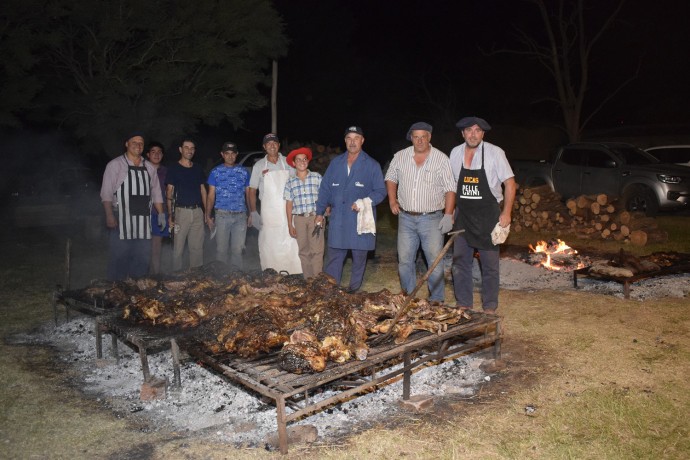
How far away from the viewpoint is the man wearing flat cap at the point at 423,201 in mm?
6688

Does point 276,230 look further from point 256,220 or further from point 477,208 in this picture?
point 477,208

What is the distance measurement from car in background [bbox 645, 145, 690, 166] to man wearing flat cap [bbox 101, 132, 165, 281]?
14.6m

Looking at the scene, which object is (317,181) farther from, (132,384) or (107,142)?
(107,142)

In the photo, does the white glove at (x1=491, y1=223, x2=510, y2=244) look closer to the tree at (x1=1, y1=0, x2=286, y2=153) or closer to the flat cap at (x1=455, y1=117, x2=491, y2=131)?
the flat cap at (x1=455, y1=117, x2=491, y2=131)

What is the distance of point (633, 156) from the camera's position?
48.8 ft

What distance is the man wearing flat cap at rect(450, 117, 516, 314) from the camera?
21.0 ft

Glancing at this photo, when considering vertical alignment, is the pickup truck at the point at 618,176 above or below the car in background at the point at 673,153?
below

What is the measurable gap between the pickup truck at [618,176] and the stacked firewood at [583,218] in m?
1.59

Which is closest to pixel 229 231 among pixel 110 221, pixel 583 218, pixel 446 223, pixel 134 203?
pixel 134 203

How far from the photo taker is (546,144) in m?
29.2

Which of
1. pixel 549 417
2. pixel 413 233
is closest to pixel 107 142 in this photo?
pixel 413 233

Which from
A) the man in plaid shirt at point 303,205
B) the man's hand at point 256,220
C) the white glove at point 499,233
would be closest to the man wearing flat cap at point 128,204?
the man's hand at point 256,220

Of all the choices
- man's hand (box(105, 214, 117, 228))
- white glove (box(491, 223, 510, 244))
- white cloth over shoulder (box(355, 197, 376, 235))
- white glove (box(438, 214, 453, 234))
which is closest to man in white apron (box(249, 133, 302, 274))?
white cloth over shoulder (box(355, 197, 376, 235))

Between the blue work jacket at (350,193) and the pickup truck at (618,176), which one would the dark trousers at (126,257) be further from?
the pickup truck at (618,176)
